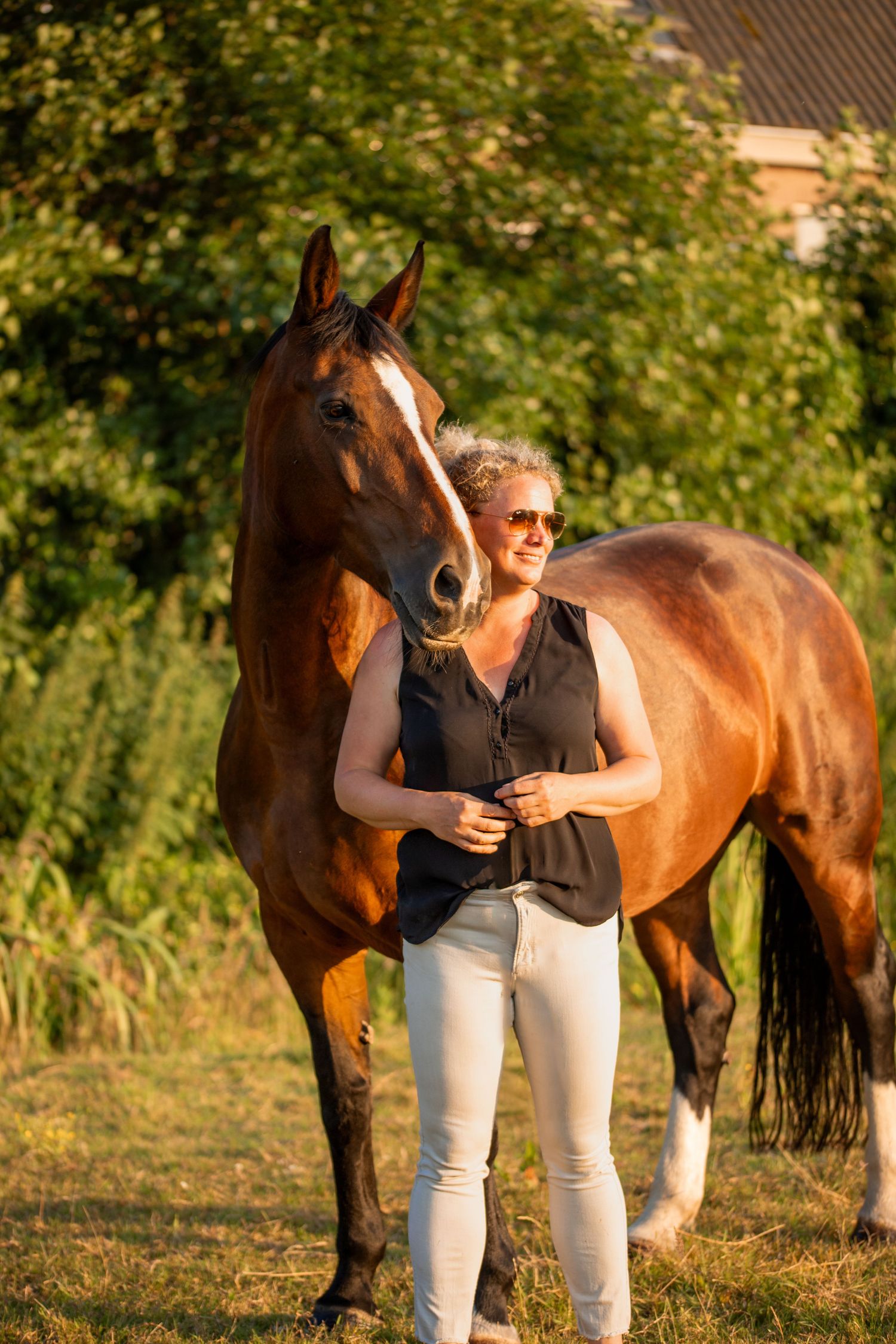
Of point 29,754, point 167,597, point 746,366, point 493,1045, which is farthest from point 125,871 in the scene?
point 746,366

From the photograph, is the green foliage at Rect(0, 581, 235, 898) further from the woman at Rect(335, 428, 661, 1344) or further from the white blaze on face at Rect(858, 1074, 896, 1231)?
the woman at Rect(335, 428, 661, 1344)

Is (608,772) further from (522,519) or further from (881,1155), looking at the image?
(881,1155)

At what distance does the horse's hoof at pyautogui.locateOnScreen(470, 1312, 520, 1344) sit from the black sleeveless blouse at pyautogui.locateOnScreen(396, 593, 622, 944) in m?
1.15

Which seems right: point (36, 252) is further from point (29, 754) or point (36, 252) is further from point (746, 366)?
point (746, 366)

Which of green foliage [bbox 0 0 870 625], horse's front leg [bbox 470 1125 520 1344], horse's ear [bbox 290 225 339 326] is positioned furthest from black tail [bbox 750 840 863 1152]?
green foliage [bbox 0 0 870 625]

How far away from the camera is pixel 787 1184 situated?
3.93 meters

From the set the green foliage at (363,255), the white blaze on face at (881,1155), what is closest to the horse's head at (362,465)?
the white blaze on face at (881,1155)

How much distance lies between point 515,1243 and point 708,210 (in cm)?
657

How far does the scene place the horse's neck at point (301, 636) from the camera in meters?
2.83

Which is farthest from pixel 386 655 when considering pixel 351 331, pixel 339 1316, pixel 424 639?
pixel 339 1316

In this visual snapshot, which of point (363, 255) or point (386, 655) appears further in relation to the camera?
point (363, 255)

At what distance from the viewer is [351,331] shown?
2623 mm

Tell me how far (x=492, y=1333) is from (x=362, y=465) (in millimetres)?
1975

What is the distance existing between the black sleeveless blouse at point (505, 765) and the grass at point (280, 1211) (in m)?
1.25
